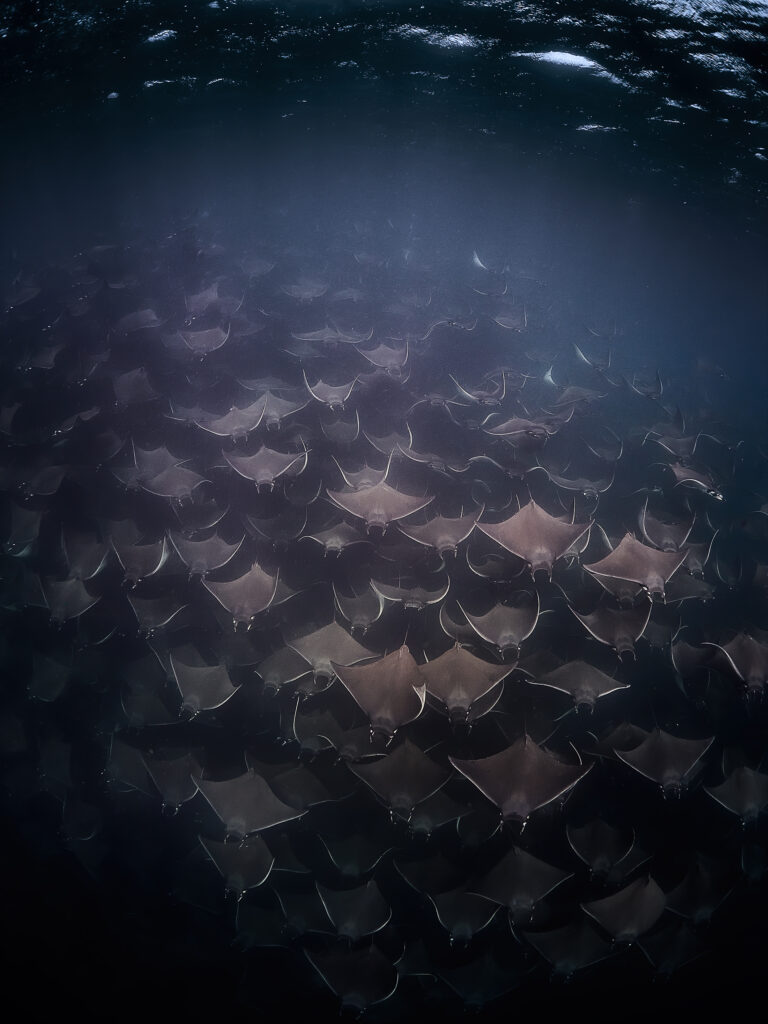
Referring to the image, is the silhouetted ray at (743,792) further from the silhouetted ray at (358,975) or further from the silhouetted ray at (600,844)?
the silhouetted ray at (358,975)

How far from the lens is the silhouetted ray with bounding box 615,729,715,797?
202 inches

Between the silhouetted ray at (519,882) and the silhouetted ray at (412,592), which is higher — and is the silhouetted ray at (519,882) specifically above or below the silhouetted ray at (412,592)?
below

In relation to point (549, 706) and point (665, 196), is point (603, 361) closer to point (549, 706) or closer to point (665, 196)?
point (549, 706)

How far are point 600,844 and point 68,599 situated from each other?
701cm

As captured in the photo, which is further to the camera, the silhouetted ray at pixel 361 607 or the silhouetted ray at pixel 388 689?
the silhouetted ray at pixel 361 607

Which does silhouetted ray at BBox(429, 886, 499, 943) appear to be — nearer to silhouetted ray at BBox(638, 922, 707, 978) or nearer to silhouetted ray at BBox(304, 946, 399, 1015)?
silhouetted ray at BBox(304, 946, 399, 1015)

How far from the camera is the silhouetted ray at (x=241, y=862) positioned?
536cm

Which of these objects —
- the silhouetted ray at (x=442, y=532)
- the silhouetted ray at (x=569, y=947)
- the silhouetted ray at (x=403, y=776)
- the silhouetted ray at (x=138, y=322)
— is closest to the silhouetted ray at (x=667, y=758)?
the silhouetted ray at (x=569, y=947)

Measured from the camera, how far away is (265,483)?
614 cm

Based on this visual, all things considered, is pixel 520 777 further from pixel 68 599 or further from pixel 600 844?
pixel 68 599

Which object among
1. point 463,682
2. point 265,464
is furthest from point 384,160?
point 463,682

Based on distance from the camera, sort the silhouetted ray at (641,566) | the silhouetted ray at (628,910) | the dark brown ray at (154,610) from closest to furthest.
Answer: the silhouetted ray at (628,910), the silhouetted ray at (641,566), the dark brown ray at (154,610)

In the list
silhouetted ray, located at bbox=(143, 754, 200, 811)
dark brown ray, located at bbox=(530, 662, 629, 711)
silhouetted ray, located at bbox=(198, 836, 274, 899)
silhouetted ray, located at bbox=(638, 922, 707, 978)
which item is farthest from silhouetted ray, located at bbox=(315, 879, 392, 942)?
silhouetted ray, located at bbox=(638, 922, 707, 978)

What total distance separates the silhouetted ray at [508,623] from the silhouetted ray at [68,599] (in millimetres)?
4750
